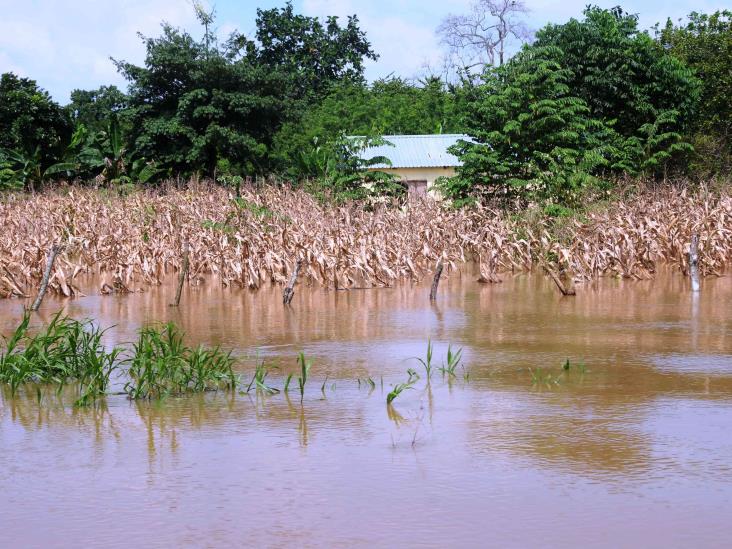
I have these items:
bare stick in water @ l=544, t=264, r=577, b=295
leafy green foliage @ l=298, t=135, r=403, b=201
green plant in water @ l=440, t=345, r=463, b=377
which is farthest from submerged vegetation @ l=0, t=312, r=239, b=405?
leafy green foliage @ l=298, t=135, r=403, b=201

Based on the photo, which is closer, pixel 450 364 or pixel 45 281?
pixel 450 364

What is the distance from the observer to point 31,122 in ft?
100

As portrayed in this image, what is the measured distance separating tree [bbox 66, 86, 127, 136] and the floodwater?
941 inches

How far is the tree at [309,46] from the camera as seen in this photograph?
51344 millimetres

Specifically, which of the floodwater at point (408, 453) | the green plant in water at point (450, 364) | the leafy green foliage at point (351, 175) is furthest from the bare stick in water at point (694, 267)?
the leafy green foliage at point (351, 175)

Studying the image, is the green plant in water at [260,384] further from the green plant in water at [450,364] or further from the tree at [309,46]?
the tree at [309,46]

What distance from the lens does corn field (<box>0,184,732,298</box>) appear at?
14250 millimetres

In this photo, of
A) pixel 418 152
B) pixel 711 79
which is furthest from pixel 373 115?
pixel 711 79

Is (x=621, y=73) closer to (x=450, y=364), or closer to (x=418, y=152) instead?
(x=418, y=152)

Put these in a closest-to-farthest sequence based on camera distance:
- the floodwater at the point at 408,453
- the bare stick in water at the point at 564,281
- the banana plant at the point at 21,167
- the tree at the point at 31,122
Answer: the floodwater at the point at 408,453, the bare stick in water at the point at 564,281, the banana plant at the point at 21,167, the tree at the point at 31,122

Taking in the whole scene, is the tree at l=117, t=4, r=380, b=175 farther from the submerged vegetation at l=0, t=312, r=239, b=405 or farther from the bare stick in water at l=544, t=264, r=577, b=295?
the submerged vegetation at l=0, t=312, r=239, b=405

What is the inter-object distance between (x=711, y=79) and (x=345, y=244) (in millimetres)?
19944

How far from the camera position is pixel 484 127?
2152cm

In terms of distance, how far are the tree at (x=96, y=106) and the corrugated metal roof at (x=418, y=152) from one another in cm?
810
